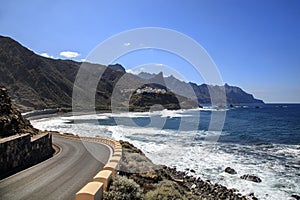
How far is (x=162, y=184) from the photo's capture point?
13367mm

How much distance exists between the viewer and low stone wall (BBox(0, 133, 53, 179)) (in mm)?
13039

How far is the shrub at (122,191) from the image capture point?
9.14m

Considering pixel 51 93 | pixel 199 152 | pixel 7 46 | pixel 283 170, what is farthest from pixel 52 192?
pixel 7 46

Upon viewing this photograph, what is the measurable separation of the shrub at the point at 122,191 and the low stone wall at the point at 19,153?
621 cm

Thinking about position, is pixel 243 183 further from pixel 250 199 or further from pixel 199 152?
pixel 199 152

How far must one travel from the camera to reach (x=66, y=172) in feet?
43.7

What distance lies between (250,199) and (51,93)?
415 ft

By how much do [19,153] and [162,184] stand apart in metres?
8.26

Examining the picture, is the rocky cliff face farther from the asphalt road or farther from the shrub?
the shrub

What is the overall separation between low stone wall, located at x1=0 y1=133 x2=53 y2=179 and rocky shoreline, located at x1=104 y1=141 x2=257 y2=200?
5.80 m

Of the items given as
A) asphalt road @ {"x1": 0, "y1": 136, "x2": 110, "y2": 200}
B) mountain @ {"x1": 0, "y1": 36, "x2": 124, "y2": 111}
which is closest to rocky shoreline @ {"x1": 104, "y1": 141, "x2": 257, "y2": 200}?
asphalt road @ {"x1": 0, "y1": 136, "x2": 110, "y2": 200}

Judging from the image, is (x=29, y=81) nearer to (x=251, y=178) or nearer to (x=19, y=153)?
(x=19, y=153)

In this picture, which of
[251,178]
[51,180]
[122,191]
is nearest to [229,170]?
[251,178]

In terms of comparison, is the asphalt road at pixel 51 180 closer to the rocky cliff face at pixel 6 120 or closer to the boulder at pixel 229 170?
the rocky cliff face at pixel 6 120
